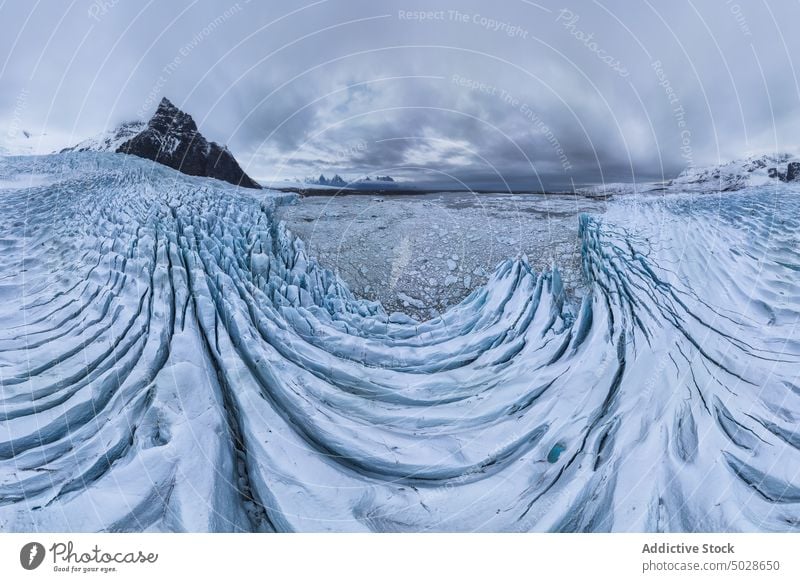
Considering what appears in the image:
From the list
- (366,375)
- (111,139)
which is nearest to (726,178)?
(366,375)

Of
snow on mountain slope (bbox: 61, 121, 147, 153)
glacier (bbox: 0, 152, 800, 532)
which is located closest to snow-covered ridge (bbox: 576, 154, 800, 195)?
glacier (bbox: 0, 152, 800, 532)

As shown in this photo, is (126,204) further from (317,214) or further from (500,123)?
(500,123)

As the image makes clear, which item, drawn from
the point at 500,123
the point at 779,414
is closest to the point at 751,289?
the point at 779,414

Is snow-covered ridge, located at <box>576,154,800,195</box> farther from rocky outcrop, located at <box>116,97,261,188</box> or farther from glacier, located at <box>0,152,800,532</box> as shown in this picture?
rocky outcrop, located at <box>116,97,261,188</box>

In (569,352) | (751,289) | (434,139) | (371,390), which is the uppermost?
(434,139)

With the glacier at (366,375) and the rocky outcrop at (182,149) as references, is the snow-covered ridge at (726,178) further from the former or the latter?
the rocky outcrop at (182,149)

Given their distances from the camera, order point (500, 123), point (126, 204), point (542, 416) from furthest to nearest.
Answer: point (126, 204) → point (500, 123) → point (542, 416)
